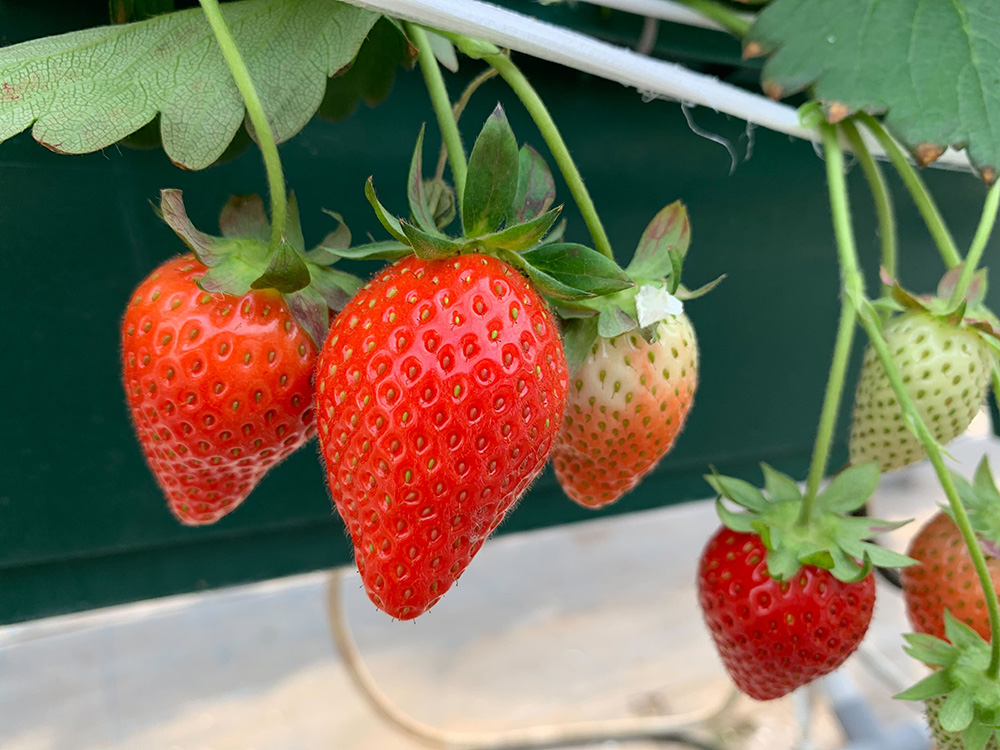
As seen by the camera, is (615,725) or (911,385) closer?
(911,385)

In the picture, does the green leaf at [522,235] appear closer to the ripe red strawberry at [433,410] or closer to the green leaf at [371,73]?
the ripe red strawberry at [433,410]

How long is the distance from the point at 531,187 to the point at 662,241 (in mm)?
95

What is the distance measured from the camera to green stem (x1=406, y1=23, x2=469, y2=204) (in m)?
0.35

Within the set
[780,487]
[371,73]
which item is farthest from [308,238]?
[780,487]

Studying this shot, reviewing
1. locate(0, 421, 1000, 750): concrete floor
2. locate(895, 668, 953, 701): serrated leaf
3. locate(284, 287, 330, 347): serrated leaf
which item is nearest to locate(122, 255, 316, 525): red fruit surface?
locate(284, 287, 330, 347): serrated leaf

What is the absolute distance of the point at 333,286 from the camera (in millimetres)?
386

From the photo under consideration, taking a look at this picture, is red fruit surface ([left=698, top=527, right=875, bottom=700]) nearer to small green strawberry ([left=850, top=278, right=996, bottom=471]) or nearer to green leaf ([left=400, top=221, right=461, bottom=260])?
small green strawberry ([left=850, top=278, right=996, bottom=471])

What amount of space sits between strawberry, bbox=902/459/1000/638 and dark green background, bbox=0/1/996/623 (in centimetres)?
30

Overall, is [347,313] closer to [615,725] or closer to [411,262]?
[411,262]

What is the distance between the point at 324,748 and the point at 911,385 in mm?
1130

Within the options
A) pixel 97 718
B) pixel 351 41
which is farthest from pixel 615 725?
pixel 351 41

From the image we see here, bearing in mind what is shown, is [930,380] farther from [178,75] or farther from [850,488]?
[178,75]

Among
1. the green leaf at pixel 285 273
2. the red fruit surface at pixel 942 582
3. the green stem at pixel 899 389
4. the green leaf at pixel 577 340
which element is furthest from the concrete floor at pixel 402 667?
the green leaf at pixel 285 273

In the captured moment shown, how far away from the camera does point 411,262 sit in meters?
0.34
